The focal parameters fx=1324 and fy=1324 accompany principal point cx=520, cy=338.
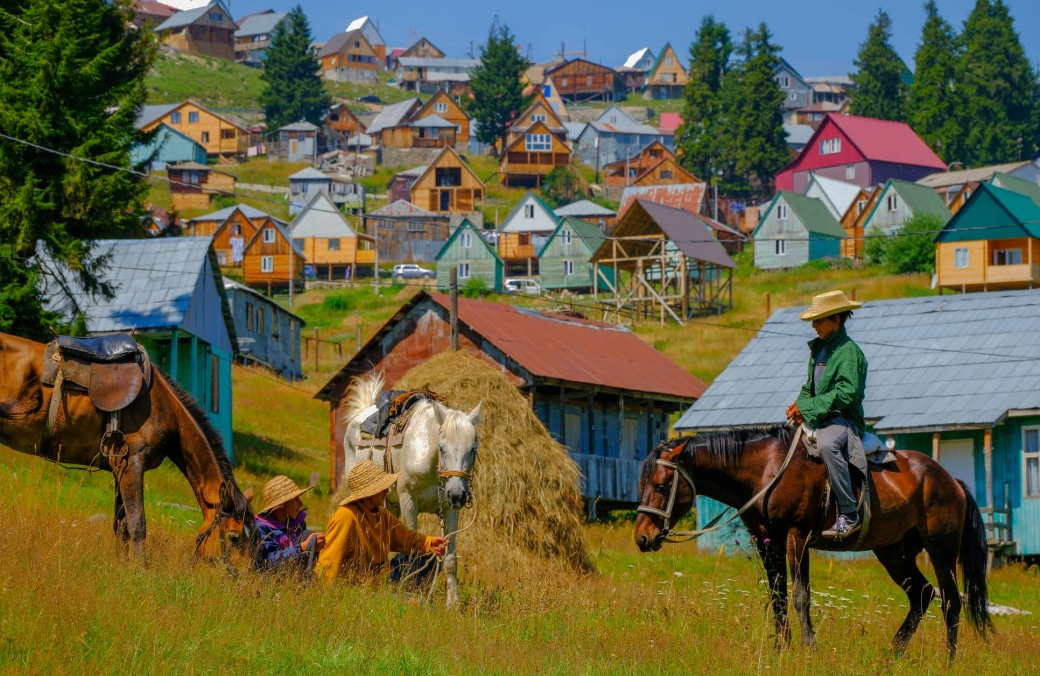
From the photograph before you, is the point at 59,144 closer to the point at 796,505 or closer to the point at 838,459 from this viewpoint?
the point at 796,505

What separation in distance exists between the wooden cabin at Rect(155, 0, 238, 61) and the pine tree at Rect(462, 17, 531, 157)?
46929mm

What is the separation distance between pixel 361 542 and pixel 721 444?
3.11 meters

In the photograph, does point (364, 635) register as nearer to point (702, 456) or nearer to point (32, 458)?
point (702, 456)

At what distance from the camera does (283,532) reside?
36.3 ft

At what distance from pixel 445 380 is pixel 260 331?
112 feet

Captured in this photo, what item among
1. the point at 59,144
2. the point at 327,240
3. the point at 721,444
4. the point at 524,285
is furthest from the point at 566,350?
the point at 327,240

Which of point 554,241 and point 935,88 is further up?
point 935,88

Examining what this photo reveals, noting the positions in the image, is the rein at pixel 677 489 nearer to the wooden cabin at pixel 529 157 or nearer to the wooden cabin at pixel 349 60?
the wooden cabin at pixel 529 157

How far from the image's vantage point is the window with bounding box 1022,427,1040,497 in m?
26.5

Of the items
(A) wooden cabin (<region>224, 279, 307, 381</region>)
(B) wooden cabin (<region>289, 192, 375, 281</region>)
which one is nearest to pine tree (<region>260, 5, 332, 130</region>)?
(B) wooden cabin (<region>289, 192, 375, 281</region>)

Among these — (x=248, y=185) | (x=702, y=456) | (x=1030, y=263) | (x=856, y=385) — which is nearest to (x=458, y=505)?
(x=702, y=456)

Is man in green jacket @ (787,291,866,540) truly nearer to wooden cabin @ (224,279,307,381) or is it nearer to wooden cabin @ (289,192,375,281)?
wooden cabin @ (224,279,307,381)

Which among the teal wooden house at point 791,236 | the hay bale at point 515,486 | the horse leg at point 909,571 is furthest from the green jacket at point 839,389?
the teal wooden house at point 791,236

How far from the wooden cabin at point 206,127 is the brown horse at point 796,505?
11112cm
